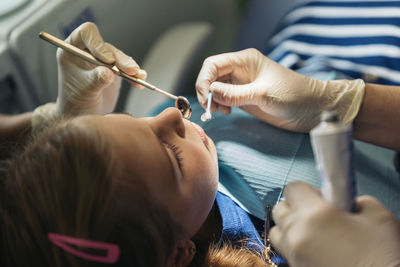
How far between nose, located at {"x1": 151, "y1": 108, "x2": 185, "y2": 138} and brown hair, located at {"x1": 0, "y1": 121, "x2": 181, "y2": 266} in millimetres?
131

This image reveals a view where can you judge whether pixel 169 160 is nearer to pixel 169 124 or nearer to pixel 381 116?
pixel 169 124

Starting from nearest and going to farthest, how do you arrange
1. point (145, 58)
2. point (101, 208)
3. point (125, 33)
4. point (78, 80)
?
point (101, 208), point (78, 80), point (125, 33), point (145, 58)

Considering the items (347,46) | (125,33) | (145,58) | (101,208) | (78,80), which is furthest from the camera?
(145,58)

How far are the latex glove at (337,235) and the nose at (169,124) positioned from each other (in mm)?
321

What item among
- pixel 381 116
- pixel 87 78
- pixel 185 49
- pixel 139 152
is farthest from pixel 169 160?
pixel 185 49

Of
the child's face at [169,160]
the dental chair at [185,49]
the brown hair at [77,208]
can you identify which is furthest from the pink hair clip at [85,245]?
the dental chair at [185,49]

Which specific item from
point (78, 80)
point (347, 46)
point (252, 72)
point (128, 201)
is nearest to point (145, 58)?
point (78, 80)

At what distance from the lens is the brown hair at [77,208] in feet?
2.14

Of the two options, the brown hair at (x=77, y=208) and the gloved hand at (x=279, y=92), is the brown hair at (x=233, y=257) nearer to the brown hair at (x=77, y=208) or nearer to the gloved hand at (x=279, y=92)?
the brown hair at (x=77, y=208)

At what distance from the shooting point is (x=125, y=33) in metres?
1.34

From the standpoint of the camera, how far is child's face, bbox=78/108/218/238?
0.69m

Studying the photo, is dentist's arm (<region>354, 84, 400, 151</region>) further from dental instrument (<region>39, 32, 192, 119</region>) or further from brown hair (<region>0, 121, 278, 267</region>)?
brown hair (<region>0, 121, 278, 267</region>)

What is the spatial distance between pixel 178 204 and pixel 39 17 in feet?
2.63

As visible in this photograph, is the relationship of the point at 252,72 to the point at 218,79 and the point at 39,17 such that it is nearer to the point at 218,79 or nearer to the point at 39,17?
the point at 218,79
